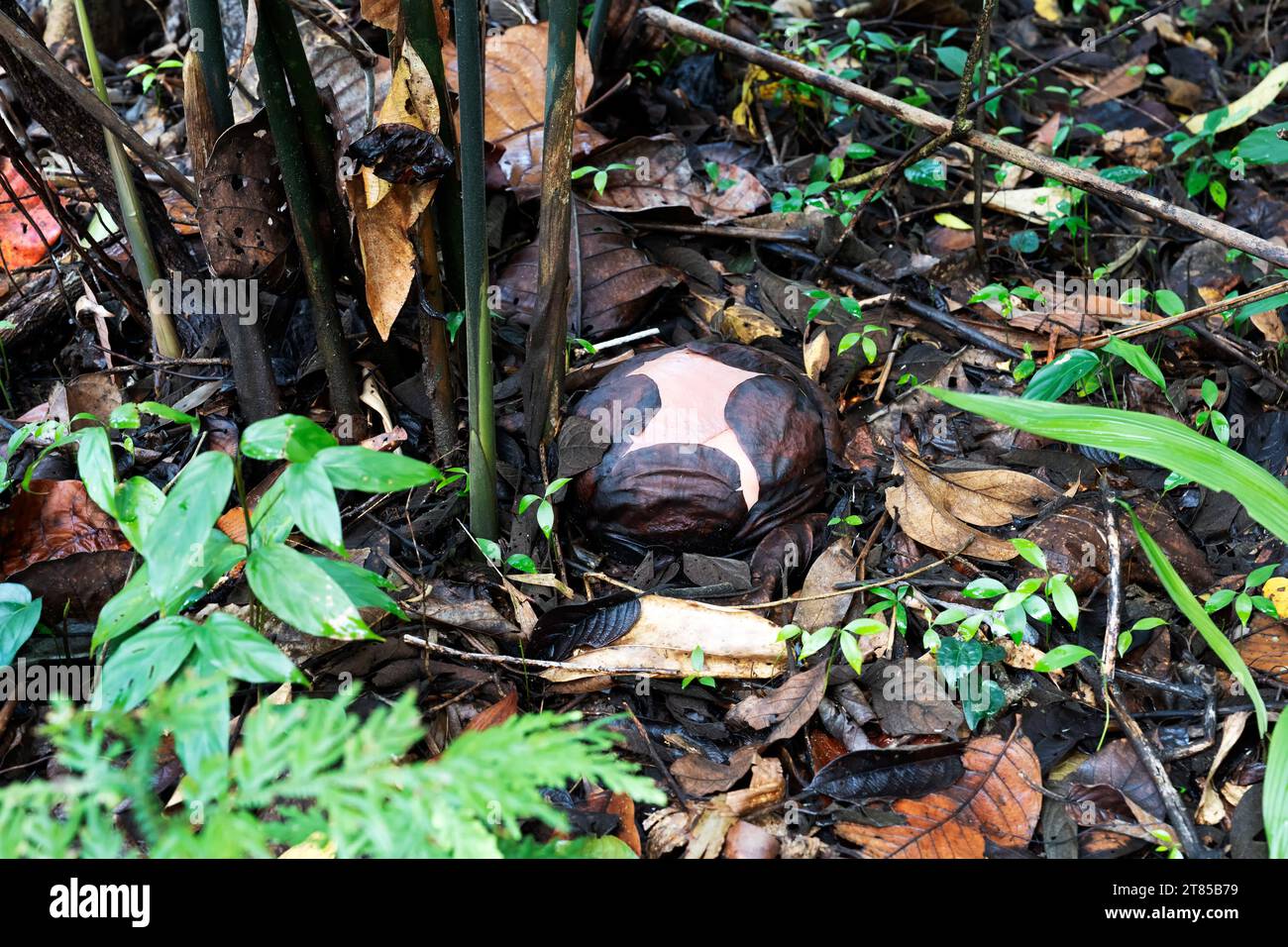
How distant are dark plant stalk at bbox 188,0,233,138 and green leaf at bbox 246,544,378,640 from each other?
3.28 feet

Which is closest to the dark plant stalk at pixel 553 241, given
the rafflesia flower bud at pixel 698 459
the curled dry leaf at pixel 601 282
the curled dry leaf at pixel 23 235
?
the rafflesia flower bud at pixel 698 459

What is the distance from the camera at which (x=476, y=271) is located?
1.73 m

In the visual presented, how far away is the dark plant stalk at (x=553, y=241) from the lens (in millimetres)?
1706

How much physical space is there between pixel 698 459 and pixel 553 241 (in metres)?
0.51

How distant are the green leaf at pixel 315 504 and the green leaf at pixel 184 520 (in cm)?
8

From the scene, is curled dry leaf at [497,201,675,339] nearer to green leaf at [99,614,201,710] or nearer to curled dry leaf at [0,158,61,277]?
curled dry leaf at [0,158,61,277]

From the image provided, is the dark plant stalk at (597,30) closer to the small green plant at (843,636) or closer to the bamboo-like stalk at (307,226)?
the bamboo-like stalk at (307,226)

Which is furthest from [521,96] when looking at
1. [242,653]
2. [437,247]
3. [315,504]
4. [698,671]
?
[242,653]

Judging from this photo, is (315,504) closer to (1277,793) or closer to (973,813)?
(973,813)

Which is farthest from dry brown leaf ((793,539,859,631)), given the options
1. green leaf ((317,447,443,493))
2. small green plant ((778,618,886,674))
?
green leaf ((317,447,443,493))

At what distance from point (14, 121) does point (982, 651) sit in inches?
87.9

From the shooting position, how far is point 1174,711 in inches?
67.4

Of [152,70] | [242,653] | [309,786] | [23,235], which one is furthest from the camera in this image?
[152,70]
